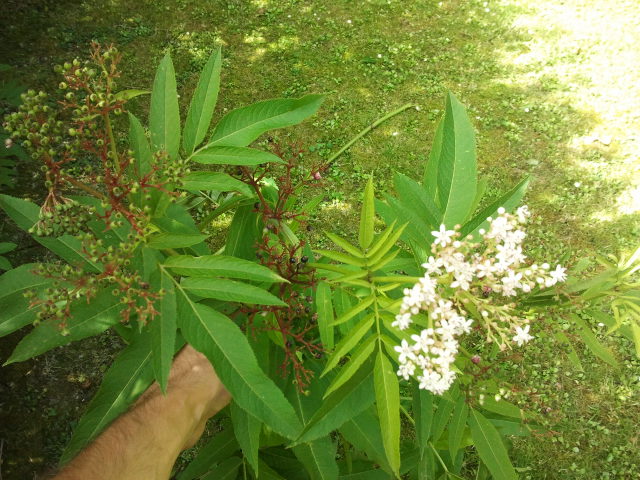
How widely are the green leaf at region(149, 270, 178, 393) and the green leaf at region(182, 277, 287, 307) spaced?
2.0 inches

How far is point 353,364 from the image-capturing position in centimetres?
128

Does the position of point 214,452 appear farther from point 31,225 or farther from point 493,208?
point 493,208

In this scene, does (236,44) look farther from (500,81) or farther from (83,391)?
(83,391)

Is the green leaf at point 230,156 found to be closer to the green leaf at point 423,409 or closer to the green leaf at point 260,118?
the green leaf at point 260,118

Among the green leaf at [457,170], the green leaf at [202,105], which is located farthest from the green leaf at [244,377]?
the green leaf at [457,170]

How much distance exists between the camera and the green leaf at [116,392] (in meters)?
1.39

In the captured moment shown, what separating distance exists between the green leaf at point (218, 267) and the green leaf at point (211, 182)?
214mm

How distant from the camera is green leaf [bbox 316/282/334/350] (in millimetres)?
1444

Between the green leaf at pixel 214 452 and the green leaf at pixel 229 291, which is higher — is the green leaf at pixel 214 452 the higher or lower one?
the lower one

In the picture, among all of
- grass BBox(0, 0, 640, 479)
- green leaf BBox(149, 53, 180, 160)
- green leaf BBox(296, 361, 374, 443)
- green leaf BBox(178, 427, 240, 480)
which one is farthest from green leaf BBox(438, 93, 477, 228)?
grass BBox(0, 0, 640, 479)

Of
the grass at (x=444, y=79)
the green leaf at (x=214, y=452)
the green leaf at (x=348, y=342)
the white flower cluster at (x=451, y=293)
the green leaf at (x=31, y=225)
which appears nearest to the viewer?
the white flower cluster at (x=451, y=293)

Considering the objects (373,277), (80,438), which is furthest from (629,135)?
(80,438)

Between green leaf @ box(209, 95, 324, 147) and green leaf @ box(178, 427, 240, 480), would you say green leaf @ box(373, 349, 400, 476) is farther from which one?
green leaf @ box(178, 427, 240, 480)

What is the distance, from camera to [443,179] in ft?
5.03
